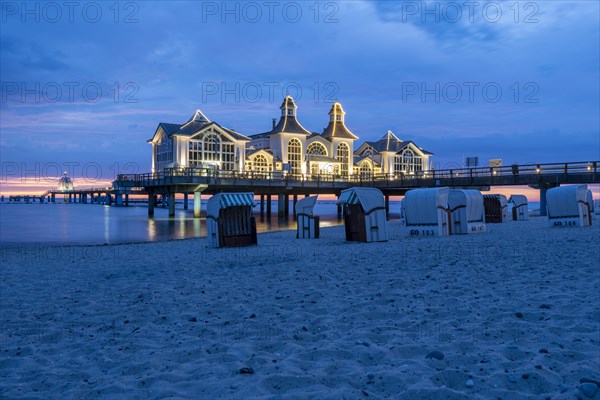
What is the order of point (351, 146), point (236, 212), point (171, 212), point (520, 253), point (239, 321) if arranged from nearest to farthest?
point (239, 321) < point (520, 253) < point (236, 212) < point (171, 212) < point (351, 146)

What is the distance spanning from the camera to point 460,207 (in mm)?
18594

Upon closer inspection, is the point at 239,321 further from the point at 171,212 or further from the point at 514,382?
the point at 171,212

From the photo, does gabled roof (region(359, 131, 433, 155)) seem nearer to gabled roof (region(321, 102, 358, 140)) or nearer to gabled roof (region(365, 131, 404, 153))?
gabled roof (region(365, 131, 404, 153))

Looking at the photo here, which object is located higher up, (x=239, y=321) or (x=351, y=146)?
(x=351, y=146)

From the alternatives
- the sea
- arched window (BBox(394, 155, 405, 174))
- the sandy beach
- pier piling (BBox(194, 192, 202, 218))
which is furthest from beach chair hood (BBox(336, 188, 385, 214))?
arched window (BBox(394, 155, 405, 174))

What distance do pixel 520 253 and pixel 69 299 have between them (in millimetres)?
9516

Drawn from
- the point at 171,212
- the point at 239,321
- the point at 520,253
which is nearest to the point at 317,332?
the point at 239,321

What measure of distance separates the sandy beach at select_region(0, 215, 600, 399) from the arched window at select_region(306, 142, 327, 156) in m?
52.5

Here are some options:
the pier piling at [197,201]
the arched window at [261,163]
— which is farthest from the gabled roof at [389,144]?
the pier piling at [197,201]

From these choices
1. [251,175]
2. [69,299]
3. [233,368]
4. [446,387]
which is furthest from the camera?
[251,175]

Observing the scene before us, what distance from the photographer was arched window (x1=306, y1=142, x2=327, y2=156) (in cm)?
6218

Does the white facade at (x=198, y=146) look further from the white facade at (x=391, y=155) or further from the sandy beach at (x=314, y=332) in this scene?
the sandy beach at (x=314, y=332)

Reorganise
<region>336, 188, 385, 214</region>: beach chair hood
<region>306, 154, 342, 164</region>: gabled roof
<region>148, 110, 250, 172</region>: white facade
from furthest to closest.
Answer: <region>306, 154, 342, 164</region>: gabled roof, <region>148, 110, 250, 172</region>: white facade, <region>336, 188, 385, 214</region>: beach chair hood

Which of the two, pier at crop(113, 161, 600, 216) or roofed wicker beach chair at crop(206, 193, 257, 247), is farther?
pier at crop(113, 161, 600, 216)
